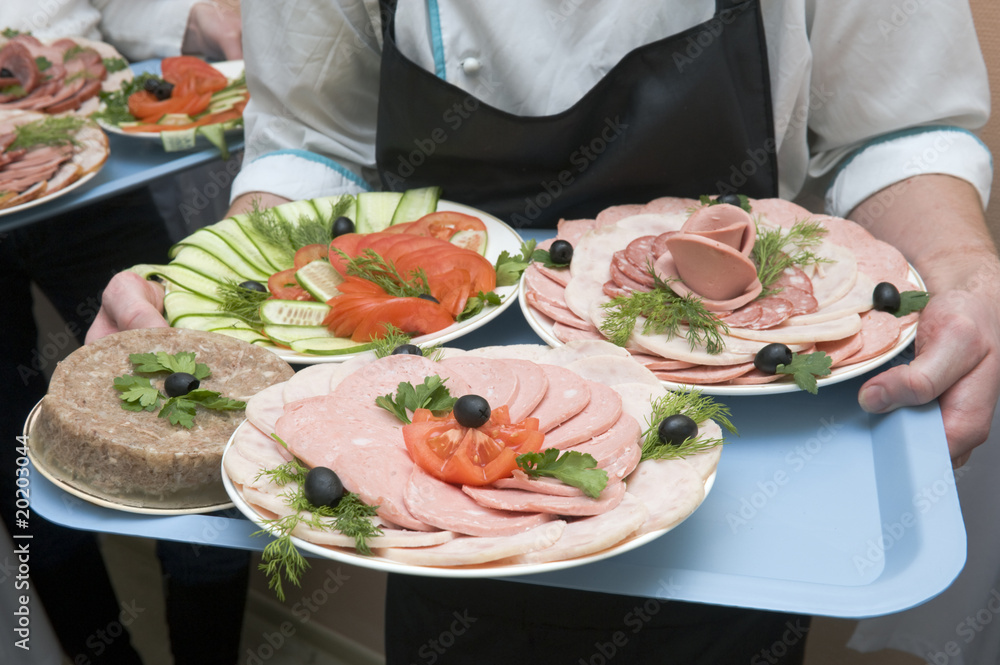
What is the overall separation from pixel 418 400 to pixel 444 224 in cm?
77

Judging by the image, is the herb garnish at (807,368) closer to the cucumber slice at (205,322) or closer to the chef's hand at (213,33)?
the cucumber slice at (205,322)

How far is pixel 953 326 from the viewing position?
53.6 inches

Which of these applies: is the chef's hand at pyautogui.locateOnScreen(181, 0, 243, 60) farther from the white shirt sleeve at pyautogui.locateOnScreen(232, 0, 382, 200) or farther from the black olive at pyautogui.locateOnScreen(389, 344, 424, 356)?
the black olive at pyautogui.locateOnScreen(389, 344, 424, 356)

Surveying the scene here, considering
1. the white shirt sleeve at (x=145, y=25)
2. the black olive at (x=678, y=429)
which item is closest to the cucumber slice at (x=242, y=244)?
the black olive at (x=678, y=429)

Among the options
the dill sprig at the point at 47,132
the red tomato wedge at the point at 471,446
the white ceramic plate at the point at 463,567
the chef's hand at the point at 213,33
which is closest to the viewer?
the white ceramic plate at the point at 463,567

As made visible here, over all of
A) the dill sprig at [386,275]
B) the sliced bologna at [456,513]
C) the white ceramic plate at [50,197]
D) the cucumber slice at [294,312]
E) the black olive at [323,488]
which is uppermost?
the black olive at [323,488]

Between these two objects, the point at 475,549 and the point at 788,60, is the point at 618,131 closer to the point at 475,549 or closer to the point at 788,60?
the point at 788,60

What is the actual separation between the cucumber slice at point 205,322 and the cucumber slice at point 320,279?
161 millimetres

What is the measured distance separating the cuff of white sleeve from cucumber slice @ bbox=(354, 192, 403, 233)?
0.17 meters

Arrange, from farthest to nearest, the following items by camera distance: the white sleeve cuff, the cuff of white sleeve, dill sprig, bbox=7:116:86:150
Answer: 1. dill sprig, bbox=7:116:86:150
2. the cuff of white sleeve
3. the white sleeve cuff

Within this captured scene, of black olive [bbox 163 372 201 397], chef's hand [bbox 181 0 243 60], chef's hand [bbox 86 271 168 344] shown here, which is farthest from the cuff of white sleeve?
chef's hand [bbox 181 0 243 60]

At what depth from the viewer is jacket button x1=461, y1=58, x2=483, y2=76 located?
181cm

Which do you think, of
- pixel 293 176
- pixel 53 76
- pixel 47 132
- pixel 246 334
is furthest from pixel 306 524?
pixel 53 76

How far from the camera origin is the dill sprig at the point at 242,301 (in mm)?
1647
